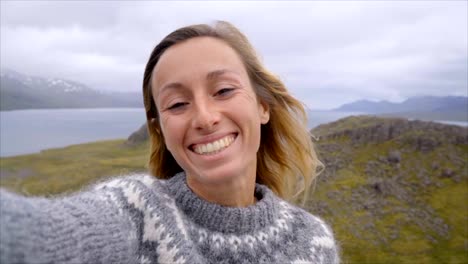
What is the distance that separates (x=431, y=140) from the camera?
165ft

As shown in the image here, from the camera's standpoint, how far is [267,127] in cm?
479

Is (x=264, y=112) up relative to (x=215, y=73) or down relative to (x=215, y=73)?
down

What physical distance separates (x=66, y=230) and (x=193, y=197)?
4.51 ft

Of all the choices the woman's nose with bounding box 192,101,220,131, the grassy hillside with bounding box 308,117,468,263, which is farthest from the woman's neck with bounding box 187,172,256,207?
the grassy hillside with bounding box 308,117,468,263

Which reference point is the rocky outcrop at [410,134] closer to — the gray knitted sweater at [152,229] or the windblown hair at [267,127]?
the windblown hair at [267,127]

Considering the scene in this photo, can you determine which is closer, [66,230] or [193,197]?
[66,230]

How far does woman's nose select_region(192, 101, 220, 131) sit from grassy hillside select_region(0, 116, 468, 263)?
27.5m

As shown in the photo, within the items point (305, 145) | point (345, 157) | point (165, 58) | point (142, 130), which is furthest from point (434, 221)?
point (142, 130)

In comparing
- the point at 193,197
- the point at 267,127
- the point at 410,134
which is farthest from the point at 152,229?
the point at 410,134

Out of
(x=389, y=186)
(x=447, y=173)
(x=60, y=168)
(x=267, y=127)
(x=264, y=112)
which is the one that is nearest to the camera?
(x=264, y=112)

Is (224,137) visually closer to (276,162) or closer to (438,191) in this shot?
(276,162)

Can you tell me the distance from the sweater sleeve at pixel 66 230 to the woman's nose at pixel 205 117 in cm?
99

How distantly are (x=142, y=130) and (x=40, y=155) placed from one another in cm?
2512

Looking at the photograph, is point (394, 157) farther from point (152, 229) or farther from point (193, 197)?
point (152, 229)
